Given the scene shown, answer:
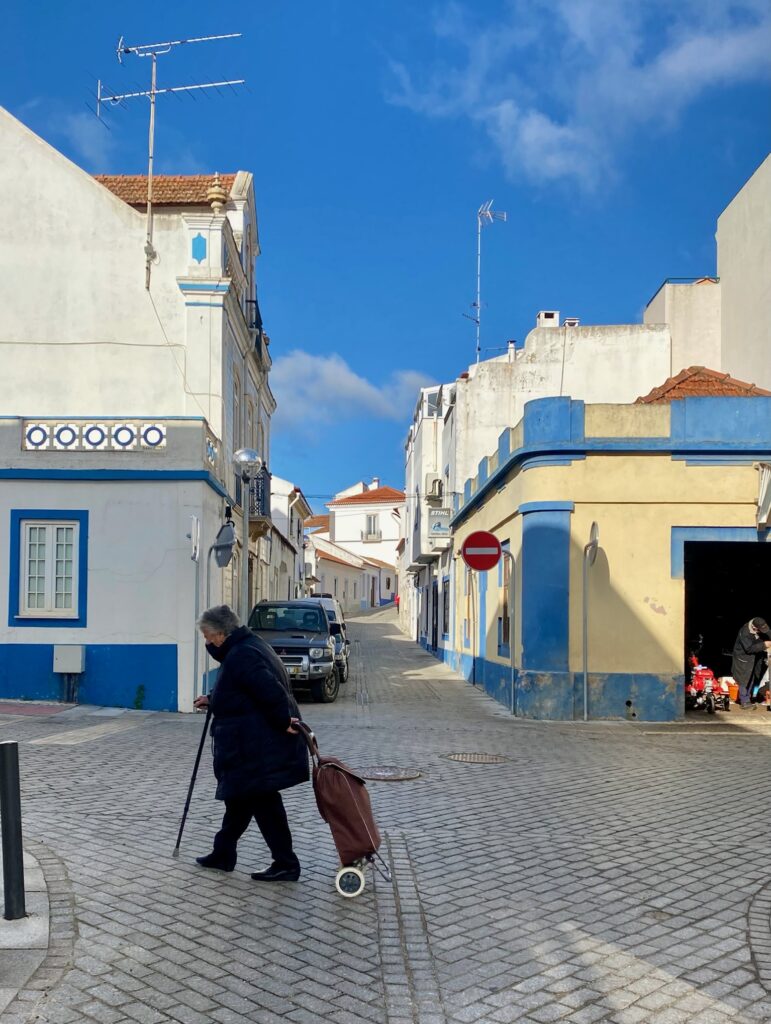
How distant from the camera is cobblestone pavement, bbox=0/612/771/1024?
14.5 ft

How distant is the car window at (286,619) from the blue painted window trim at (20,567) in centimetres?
391

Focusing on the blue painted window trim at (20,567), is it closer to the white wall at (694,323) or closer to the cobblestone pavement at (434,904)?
the cobblestone pavement at (434,904)

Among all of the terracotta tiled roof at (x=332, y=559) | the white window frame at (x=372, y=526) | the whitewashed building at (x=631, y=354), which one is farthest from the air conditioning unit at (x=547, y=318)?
the white window frame at (x=372, y=526)

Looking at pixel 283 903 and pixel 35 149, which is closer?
pixel 283 903

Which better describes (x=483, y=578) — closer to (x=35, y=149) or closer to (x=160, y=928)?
(x=35, y=149)

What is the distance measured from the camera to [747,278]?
24.5 meters

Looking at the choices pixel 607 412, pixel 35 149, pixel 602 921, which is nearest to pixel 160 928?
pixel 602 921

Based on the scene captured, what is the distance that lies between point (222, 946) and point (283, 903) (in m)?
0.78

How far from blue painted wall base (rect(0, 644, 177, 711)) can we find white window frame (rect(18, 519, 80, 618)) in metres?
0.54

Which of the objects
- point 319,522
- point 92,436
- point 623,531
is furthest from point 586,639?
point 319,522

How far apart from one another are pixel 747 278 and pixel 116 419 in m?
16.0

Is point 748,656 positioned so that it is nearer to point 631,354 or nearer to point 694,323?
point 631,354

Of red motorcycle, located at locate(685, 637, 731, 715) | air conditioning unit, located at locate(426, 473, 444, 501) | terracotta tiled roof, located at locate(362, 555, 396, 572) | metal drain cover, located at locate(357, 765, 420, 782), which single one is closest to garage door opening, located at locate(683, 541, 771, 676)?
red motorcycle, located at locate(685, 637, 731, 715)

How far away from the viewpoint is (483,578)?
21.8m
